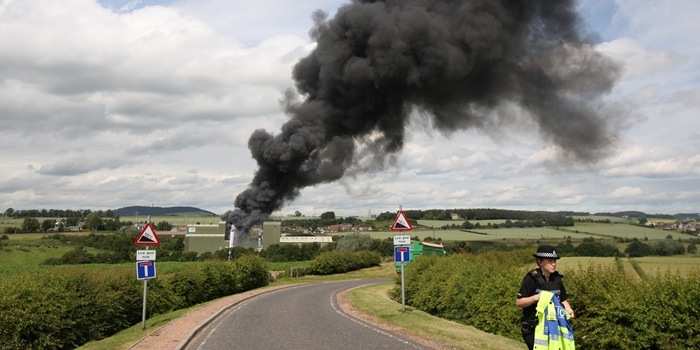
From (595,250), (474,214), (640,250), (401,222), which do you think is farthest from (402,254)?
(474,214)

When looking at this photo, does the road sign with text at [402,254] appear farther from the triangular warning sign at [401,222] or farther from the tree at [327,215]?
the tree at [327,215]

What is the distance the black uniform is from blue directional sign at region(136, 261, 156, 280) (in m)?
10.3

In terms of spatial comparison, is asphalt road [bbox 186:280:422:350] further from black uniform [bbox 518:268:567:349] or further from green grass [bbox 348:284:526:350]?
black uniform [bbox 518:268:567:349]

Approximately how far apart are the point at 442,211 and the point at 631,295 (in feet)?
374

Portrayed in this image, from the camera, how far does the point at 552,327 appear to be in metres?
5.23

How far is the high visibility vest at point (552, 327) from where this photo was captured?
5215 mm

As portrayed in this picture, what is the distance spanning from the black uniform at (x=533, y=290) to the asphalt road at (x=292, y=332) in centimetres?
438

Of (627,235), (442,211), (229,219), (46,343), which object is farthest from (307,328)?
(442,211)

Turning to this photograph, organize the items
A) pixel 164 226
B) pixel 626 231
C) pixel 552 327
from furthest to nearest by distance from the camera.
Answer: pixel 164 226, pixel 626 231, pixel 552 327

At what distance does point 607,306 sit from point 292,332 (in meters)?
6.78

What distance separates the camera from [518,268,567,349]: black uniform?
18.1 feet

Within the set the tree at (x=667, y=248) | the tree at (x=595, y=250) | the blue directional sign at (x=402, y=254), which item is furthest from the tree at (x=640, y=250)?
the blue directional sign at (x=402, y=254)

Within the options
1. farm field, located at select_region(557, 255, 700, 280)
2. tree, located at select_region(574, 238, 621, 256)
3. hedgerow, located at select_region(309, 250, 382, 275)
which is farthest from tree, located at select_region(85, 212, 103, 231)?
farm field, located at select_region(557, 255, 700, 280)

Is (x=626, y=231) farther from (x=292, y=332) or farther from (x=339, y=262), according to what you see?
(x=292, y=332)
